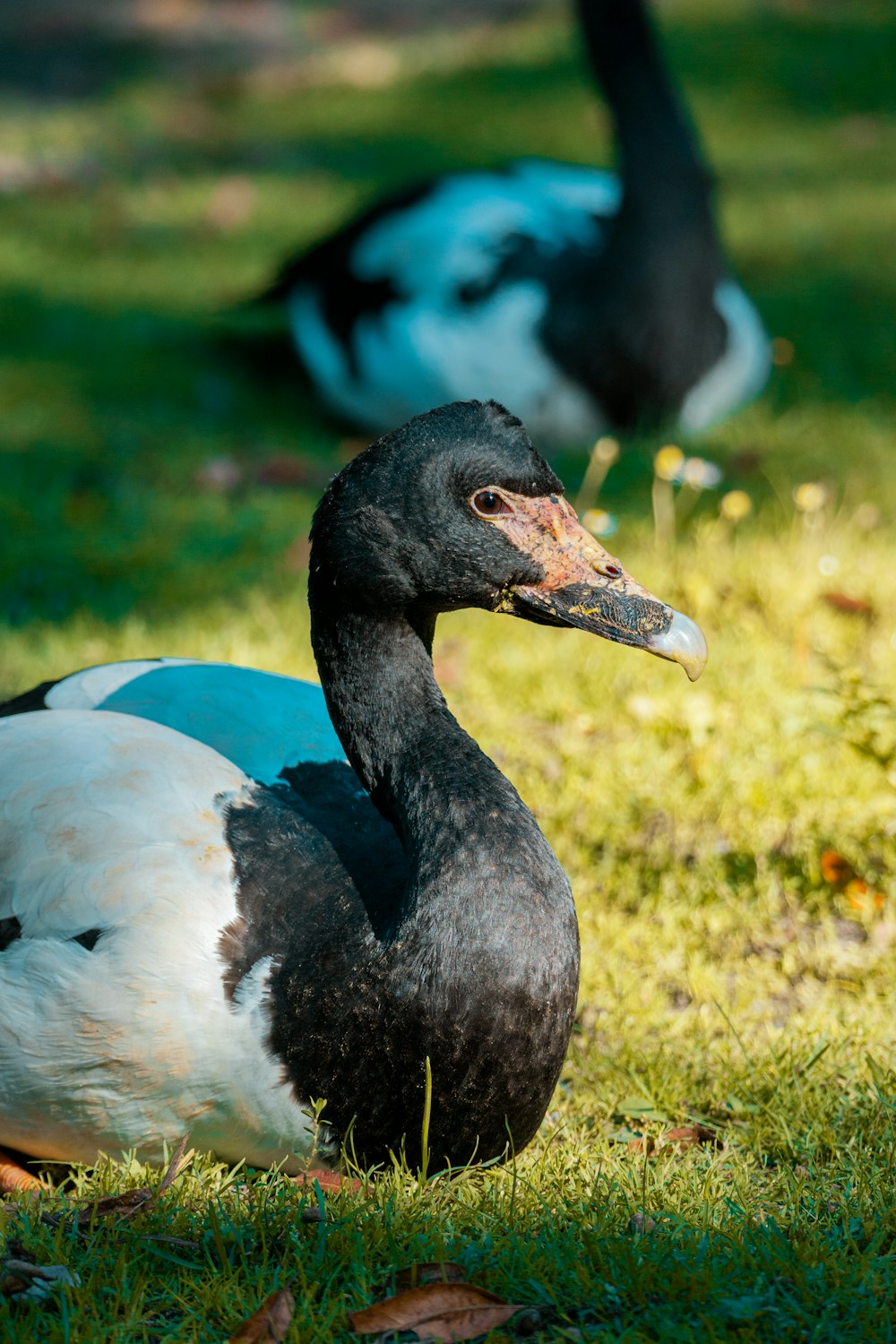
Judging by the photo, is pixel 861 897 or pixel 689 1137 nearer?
pixel 689 1137

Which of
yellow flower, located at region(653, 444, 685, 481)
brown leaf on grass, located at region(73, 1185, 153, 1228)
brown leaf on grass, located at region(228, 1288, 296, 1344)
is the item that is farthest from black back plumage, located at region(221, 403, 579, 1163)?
yellow flower, located at region(653, 444, 685, 481)

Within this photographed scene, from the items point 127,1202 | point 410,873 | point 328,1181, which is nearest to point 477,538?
point 410,873

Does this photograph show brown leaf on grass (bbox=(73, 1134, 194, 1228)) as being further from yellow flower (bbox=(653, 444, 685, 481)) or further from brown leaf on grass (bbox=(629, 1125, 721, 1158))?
yellow flower (bbox=(653, 444, 685, 481))

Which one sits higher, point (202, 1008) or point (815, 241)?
point (815, 241)

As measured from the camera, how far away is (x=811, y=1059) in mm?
2789

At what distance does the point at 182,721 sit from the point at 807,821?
4.94 feet

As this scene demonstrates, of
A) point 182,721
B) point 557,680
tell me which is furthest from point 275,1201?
point 557,680

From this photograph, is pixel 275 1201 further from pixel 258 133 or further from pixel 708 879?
pixel 258 133

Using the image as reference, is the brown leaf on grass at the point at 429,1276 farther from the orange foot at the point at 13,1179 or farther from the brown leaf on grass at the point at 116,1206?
the orange foot at the point at 13,1179

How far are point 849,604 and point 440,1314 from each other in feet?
9.51

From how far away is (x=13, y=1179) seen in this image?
8.71 ft

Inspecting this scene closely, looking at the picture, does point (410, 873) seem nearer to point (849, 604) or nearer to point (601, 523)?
point (601, 523)

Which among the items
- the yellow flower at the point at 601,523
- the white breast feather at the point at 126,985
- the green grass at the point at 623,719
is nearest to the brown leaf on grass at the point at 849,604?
the green grass at the point at 623,719

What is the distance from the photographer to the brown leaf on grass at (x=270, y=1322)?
2.05 m
